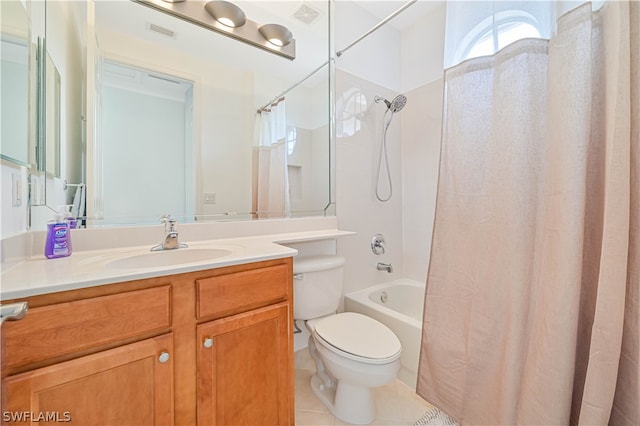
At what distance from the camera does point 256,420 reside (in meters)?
0.98

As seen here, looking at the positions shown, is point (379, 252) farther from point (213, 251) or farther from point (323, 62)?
point (323, 62)

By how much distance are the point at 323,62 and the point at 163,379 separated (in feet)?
6.38

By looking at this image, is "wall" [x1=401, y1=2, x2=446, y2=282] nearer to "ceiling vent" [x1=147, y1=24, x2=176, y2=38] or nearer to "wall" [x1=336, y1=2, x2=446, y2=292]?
"wall" [x1=336, y1=2, x2=446, y2=292]

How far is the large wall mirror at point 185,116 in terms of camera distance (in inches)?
44.3

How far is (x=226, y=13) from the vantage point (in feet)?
4.68

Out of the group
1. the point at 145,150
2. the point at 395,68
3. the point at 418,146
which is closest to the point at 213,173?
the point at 145,150

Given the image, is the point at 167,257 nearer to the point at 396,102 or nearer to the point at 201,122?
the point at 201,122

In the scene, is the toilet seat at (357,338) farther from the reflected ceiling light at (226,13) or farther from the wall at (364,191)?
the reflected ceiling light at (226,13)

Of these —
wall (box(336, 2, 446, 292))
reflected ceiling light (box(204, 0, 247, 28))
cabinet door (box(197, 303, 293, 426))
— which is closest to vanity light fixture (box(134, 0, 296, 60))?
reflected ceiling light (box(204, 0, 247, 28))

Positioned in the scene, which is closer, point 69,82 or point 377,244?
point 69,82

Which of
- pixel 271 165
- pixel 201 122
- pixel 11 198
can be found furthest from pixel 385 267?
pixel 11 198

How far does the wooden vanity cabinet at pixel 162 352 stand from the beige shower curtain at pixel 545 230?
84 cm

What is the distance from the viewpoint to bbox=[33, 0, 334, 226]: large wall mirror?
113cm

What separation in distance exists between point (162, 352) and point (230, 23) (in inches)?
63.5
